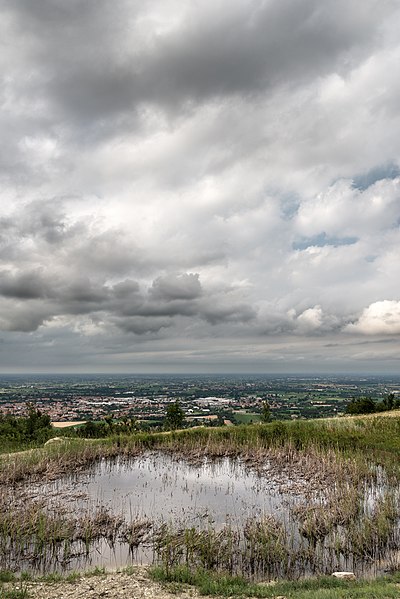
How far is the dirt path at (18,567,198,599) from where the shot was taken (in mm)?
9648

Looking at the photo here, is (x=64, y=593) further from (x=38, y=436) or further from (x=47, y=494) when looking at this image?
(x=38, y=436)

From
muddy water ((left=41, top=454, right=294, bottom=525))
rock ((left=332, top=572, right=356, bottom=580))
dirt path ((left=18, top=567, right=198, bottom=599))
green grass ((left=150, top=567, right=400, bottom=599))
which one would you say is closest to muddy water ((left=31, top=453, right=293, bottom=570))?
muddy water ((left=41, top=454, right=294, bottom=525))

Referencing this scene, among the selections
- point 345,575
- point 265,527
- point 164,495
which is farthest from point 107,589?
point 164,495

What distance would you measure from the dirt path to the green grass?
350mm

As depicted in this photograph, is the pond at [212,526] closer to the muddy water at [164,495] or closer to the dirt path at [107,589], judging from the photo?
the muddy water at [164,495]

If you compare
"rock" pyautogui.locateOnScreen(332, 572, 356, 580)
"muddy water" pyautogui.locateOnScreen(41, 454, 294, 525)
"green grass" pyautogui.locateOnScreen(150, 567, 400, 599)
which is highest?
"green grass" pyautogui.locateOnScreen(150, 567, 400, 599)

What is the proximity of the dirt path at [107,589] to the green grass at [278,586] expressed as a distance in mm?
350

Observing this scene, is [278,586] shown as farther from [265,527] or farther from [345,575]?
[265,527]

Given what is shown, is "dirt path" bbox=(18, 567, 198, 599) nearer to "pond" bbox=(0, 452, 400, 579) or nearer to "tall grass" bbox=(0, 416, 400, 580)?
"tall grass" bbox=(0, 416, 400, 580)

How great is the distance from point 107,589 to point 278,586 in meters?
4.54

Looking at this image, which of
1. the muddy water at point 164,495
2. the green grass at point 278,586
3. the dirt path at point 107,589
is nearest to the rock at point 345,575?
the green grass at point 278,586

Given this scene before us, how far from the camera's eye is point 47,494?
19781 mm

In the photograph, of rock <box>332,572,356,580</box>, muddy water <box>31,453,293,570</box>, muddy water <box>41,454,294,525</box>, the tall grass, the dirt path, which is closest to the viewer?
the dirt path

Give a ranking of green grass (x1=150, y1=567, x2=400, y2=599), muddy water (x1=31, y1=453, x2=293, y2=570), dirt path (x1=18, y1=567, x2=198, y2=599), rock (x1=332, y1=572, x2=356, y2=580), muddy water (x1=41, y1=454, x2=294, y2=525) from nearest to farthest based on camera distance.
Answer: green grass (x1=150, y1=567, x2=400, y2=599) → dirt path (x1=18, y1=567, x2=198, y2=599) → rock (x1=332, y1=572, x2=356, y2=580) → muddy water (x1=31, y1=453, x2=293, y2=570) → muddy water (x1=41, y1=454, x2=294, y2=525)
